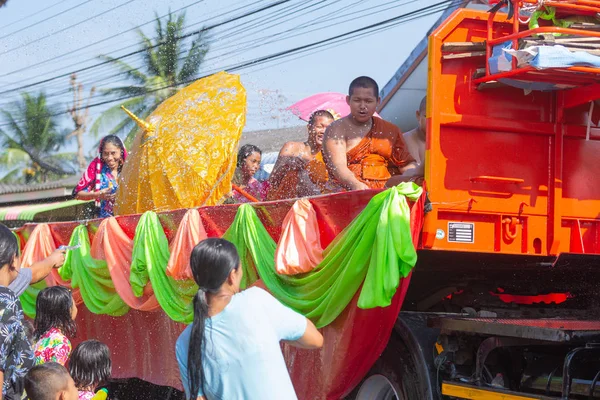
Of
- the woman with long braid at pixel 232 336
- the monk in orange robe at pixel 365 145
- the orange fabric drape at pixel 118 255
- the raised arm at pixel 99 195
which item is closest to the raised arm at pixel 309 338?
the woman with long braid at pixel 232 336

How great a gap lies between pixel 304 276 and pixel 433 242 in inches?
40.1

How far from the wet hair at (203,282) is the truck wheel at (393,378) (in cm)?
214

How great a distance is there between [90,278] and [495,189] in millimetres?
4528

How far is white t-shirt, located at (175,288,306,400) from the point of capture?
3482mm

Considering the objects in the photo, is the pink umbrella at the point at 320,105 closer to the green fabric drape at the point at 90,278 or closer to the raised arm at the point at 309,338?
the green fabric drape at the point at 90,278

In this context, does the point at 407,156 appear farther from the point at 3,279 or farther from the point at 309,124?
the point at 3,279

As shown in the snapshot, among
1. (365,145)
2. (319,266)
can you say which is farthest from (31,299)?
(319,266)

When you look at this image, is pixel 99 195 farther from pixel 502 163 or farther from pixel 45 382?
pixel 45 382

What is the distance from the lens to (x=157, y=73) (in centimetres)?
3403

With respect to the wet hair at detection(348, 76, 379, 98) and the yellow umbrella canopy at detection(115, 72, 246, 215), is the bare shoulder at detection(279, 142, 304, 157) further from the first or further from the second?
the wet hair at detection(348, 76, 379, 98)

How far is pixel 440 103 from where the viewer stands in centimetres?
530

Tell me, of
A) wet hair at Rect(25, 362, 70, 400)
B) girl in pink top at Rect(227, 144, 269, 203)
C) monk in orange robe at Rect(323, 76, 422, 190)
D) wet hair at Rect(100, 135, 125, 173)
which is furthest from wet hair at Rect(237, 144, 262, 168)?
wet hair at Rect(25, 362, 70, 400)

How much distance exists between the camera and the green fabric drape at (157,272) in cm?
707

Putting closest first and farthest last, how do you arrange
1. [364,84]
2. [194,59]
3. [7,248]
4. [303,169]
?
[7,248] < [364,84] < [303,169] < [194,59]
